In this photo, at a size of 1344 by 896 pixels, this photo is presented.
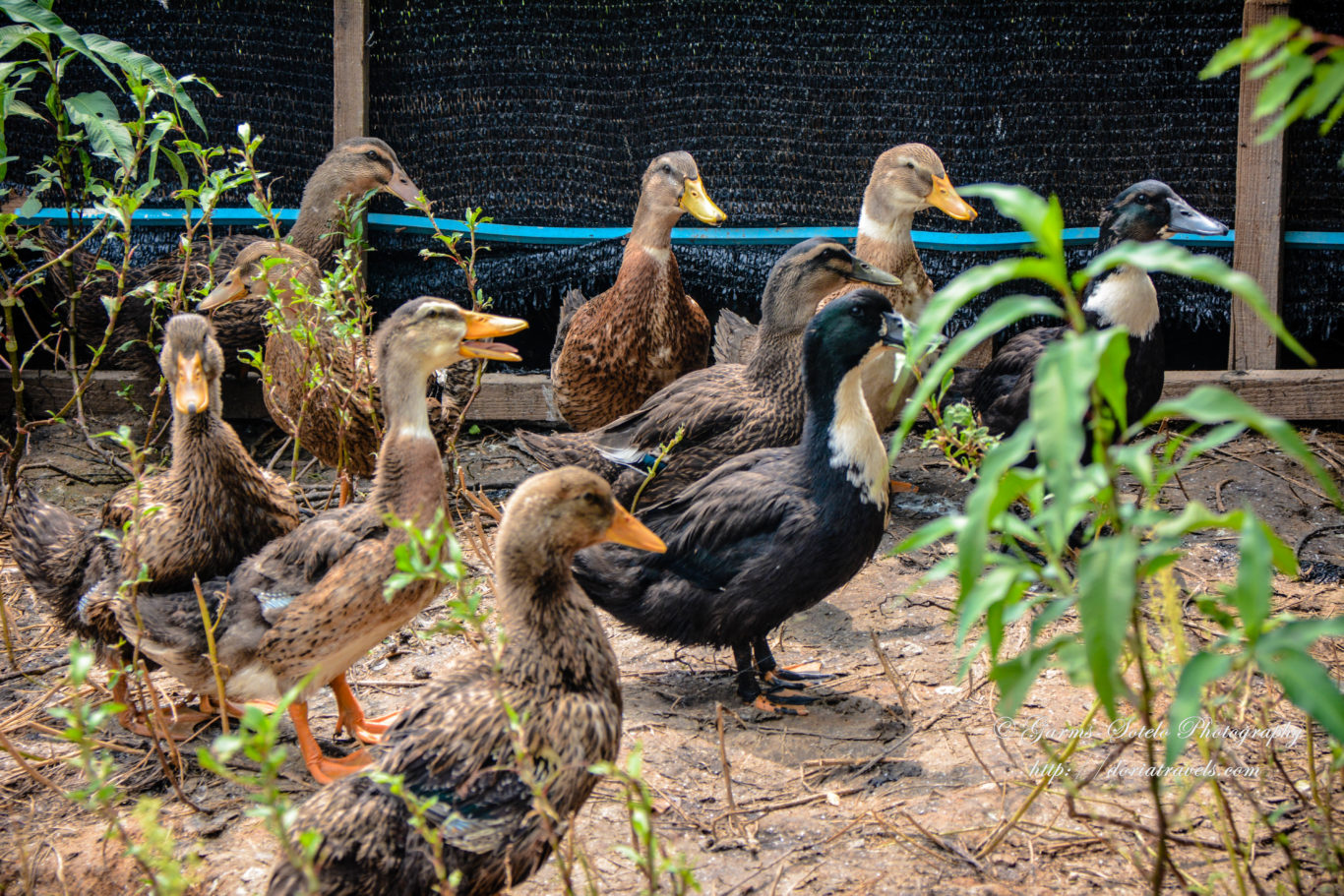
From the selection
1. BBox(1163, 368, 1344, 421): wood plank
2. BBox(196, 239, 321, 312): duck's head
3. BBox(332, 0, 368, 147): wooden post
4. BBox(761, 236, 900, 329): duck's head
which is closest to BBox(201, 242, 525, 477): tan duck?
BBox(196, 239, 321, 312): duck's head

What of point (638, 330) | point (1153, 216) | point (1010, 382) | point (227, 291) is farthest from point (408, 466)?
point (1153, 216)

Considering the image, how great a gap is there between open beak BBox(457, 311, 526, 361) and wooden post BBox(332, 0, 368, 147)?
2.25m

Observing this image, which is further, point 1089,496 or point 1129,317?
point 1129,317

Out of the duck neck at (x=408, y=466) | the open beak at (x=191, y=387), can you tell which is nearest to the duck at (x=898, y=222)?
the duck neck at (x=408, y=466)

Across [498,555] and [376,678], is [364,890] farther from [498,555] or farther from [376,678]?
[376,678]

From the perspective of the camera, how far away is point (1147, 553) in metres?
1.38

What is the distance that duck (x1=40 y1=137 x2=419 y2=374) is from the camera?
16.1 feet

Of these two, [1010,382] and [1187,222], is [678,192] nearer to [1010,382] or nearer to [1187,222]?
[1010,382]

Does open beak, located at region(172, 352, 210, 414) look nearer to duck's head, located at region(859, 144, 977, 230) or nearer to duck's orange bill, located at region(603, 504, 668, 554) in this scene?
duck's orange bill, located at region(603, 504, 668, 554)

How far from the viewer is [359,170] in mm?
4914

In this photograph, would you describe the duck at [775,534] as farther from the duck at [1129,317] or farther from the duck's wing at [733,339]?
the duck's wing at [733,339]

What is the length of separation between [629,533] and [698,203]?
2451mm

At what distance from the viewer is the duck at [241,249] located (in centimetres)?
491

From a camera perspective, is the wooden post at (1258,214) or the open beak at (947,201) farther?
the wooden post at (1258,214)
